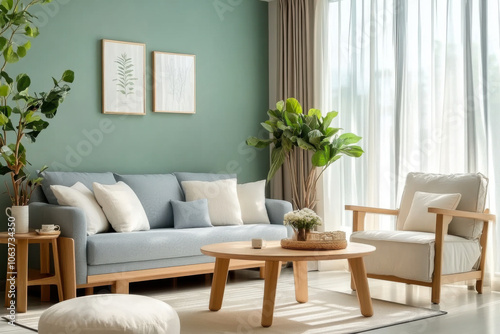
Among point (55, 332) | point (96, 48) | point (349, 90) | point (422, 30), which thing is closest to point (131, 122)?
point (96, 48)

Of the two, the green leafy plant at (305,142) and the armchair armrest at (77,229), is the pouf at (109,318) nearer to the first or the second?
the armchair armrest at (77,229)

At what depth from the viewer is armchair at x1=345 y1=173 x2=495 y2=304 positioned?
15.7 ft

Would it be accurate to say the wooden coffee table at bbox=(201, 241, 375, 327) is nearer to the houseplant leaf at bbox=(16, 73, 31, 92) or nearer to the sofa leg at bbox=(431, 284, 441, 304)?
the sofa leg at bbox=(431, 284, 441, 304)

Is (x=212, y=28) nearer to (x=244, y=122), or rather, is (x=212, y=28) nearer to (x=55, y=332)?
(x=244, y=122)

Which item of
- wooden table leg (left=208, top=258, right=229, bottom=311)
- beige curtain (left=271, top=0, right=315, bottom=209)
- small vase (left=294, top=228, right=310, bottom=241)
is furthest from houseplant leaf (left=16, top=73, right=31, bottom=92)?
beige curtain (left=271, top=0, right=315, bottom=209)

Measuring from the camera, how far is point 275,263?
13.6ft

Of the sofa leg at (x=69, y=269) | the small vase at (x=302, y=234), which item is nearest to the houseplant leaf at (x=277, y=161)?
the small vase at (x=302, y=234)

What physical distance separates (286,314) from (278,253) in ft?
1.78

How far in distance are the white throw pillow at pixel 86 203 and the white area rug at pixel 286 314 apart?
2.25ft

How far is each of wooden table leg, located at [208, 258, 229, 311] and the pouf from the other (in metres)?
1.28

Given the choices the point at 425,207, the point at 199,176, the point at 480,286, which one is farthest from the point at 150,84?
the point at 480,286

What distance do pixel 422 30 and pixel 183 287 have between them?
9.71 feet

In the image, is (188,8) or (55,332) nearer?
(55,332)

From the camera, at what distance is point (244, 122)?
278 inches
